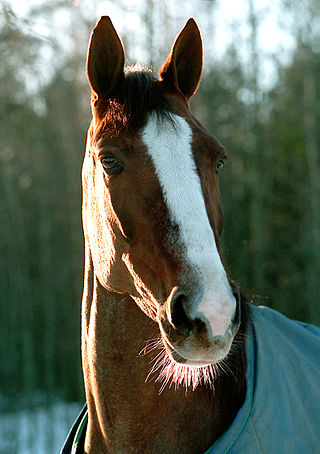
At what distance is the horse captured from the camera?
153 centimetres

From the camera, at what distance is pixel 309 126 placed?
9.33 metres

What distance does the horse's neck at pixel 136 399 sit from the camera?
5.91 feet

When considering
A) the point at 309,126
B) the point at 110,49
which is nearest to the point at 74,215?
the point at 309,126

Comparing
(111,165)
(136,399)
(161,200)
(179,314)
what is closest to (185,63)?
(111,165)

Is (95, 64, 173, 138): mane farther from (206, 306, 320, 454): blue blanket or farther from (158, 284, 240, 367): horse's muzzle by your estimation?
(206, 306, 320, 454): blue blanket

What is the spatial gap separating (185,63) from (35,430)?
23.1ft

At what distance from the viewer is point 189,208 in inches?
60.2

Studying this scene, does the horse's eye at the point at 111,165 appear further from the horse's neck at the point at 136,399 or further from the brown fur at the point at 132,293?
the horse's neck at the point at 136,399

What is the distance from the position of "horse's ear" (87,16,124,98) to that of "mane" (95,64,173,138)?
44 millimetres

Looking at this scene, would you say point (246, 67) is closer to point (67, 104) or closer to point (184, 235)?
point (67, 104)

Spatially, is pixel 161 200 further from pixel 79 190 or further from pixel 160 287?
pixel 79 190

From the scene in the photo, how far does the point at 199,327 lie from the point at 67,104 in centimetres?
937

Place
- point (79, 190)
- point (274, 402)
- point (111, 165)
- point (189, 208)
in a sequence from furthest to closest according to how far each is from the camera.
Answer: point (79, 190) < point (274, 402) < point (111, 165) < point (189, 208)

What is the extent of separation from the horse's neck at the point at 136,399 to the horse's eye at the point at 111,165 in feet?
1.65
